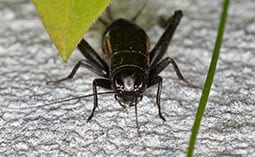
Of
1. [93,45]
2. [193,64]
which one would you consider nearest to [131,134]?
[193,64]

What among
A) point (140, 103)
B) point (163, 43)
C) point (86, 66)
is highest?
point (163, 43)

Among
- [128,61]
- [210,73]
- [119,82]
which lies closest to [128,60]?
[128,61]

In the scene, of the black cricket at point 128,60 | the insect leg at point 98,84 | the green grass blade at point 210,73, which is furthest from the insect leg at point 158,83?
the green grass blade at point 210,73

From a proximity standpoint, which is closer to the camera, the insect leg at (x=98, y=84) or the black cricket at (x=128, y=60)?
the insect leg at (x=98, y=84)

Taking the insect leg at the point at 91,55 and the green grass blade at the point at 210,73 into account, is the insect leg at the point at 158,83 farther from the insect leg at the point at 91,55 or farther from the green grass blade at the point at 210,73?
the green grass blade at the point at 210,73

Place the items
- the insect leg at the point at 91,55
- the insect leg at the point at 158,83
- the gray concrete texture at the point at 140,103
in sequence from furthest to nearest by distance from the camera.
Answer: the insect leg at the point at 91,55
the insect leg at the point at 158,83
the gray concrete texture at the point at 140,103

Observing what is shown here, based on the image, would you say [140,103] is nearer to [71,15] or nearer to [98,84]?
[98,84]
